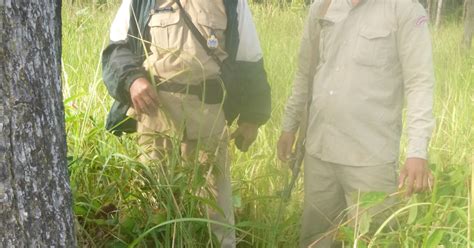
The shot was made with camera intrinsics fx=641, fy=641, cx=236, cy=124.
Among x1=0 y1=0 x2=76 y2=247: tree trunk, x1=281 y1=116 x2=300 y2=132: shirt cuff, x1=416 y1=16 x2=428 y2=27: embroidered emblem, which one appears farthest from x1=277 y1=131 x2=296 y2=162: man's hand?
x1=0 y1=0 x2=76 y2=247: tree trunk

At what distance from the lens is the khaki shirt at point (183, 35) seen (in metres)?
1.74

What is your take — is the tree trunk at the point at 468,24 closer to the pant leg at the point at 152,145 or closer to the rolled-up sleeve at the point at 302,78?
the rolled-up sleeve at the point at 302,78

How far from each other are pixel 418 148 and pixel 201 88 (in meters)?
0.62

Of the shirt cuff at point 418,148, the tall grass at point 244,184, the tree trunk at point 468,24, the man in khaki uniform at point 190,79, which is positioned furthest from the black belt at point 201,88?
the tree trunk at point 468,24

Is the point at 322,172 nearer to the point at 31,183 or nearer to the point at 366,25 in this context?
the point at 366,25

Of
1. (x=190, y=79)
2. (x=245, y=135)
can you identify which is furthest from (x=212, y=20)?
(x=245, y=135)

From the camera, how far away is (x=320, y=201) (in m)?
1.90

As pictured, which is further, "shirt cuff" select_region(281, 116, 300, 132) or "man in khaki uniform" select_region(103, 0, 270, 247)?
"shirt cuff" select_region(281, 116, 300, 132)

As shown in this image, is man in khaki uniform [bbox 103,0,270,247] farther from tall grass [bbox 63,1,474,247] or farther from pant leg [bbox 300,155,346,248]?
pant leg [bbox 300,155,346,248]

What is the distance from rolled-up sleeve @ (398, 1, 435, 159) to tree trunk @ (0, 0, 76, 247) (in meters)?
0.82

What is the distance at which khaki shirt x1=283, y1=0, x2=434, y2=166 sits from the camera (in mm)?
1563

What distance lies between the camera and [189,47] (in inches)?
68.9

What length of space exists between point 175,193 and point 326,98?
1.81 feet

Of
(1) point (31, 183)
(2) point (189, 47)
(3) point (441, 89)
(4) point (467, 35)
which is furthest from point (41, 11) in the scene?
(4) point (467, 35)
